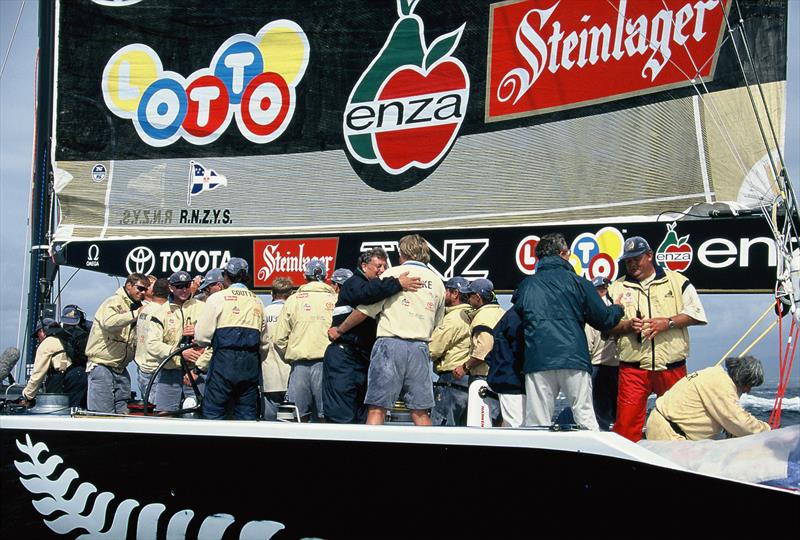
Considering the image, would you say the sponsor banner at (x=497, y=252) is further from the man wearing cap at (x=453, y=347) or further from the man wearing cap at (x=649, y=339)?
the man wearing cap at (x=649, y=339)

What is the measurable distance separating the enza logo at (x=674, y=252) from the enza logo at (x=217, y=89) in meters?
2.85

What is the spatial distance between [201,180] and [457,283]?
2.26 m

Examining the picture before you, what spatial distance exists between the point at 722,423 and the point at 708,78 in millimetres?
2175

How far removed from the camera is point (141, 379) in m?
6.68

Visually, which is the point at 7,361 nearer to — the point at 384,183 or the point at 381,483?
the point at 384,183

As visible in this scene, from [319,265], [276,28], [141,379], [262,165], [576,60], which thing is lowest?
[141,379]

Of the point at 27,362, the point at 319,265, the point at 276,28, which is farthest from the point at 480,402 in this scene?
the point at 27,362

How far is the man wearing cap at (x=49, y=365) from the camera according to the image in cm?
657

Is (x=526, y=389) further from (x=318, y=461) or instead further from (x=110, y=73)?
(x=110, y=73)

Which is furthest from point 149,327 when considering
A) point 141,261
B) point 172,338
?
point 141,261

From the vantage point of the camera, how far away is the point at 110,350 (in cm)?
645

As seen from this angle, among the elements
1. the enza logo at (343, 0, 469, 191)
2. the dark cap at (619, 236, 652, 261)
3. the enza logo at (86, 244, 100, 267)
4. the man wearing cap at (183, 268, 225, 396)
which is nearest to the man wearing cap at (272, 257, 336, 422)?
the man wearing cap at (183, 268, 225, 396)

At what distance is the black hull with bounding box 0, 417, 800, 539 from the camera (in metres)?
2.99

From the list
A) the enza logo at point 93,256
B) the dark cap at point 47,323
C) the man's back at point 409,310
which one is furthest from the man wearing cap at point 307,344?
the enza logo at point 93,256
